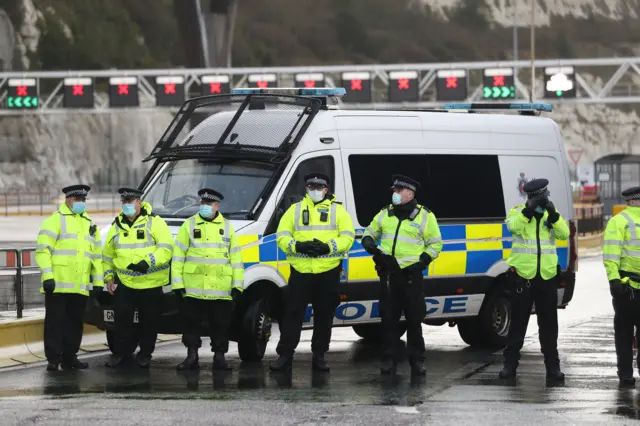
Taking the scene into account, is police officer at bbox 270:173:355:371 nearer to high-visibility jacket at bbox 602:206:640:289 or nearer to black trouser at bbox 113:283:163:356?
black trouser at bbox 113:283:163:356

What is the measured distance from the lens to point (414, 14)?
160 metres

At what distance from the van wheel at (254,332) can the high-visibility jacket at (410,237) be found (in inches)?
51.5

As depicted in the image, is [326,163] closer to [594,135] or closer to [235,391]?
[235,391]

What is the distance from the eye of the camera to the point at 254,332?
1325cm

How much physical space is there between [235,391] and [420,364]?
191 cm

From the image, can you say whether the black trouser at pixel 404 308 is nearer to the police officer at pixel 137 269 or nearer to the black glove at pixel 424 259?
the black glove at pixel 424 259

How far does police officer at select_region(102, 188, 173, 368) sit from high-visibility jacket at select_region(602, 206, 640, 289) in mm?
3824

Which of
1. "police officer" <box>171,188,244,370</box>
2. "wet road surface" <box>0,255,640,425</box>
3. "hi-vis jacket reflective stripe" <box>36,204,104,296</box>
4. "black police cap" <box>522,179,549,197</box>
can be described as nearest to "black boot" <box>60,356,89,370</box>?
"wet road surface" <box>0,255,640,425</box>

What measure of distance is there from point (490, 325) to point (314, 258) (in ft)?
10.5

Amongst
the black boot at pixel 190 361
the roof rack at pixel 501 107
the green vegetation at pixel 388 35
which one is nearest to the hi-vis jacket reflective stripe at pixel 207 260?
the black boot at pixel 190 361

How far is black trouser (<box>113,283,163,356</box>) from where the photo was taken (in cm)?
1309

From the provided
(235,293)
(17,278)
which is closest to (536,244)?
(235,293)

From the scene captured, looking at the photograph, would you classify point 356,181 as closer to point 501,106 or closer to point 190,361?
point 190,361

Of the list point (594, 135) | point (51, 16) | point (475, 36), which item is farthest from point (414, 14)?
point (51, 16)
